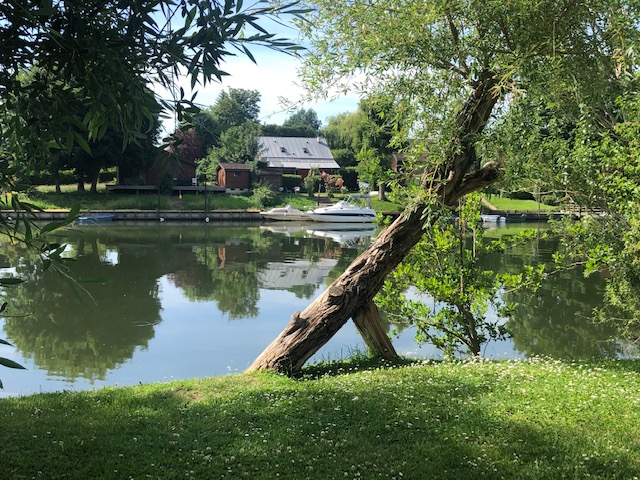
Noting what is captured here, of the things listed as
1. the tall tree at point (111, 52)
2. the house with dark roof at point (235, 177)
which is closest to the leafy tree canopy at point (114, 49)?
the tall tree at point (111, 52)

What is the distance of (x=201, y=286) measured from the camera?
1919 centimetres

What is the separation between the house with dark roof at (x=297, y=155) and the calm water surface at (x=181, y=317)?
1432 inches

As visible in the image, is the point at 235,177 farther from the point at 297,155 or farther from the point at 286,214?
the point at 297,155

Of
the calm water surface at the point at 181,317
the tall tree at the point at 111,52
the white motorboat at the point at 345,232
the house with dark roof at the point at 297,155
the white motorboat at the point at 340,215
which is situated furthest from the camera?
the house with dark roof at the point at 297,155

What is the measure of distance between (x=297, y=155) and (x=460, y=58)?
6092 cm

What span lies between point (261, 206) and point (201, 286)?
1211 inches

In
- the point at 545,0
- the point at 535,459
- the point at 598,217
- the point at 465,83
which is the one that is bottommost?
the point at 535,459

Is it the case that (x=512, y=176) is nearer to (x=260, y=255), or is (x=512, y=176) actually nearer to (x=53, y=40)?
(x=53, y=40)

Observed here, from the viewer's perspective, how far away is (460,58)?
549 cm

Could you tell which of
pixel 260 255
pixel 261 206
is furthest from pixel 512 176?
pixel 261 206

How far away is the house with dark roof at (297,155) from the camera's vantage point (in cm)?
6288

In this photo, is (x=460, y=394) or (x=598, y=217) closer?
(x=460, y=394)

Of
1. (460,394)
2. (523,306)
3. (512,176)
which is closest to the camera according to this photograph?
(460,394)

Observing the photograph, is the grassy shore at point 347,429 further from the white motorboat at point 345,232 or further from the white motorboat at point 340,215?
the white motorboat at point 340,215
